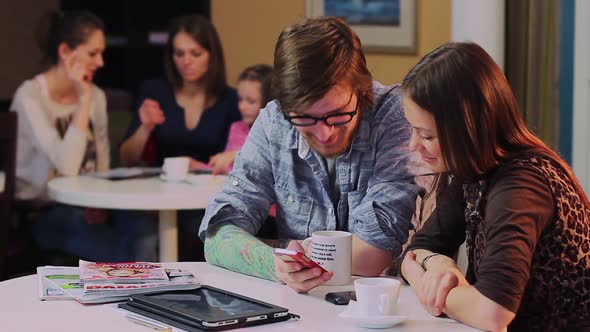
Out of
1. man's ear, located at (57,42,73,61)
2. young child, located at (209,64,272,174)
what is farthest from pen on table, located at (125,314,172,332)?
man's ear, located at (57,42,73,61)

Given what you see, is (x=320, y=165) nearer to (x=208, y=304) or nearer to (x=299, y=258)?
(x=299, y=258)

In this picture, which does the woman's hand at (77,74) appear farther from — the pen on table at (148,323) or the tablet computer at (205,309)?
the pen on table at (148,323)

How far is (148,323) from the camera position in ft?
5.53

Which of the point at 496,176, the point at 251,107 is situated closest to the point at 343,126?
the point at 496,176

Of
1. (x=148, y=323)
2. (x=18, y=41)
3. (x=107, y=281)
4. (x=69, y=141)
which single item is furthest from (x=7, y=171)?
(x=18, y=41)

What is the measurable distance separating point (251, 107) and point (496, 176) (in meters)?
2.13

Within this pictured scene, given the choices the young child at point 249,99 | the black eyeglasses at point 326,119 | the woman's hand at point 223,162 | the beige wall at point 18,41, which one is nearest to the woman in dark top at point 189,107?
the young child at point 249,99

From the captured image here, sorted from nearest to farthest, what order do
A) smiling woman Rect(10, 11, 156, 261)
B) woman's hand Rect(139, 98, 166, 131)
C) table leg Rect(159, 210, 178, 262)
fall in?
table leg Rect(159, 210, 178, 262) → smiling woman Rect(10, 11, 156, 261) → woman's hand Rect(139, 98, 166, 131)

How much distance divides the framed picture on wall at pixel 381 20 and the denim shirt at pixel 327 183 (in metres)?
1.96

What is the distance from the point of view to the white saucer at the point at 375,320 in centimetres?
163

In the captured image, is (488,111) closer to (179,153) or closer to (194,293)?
(194,293)

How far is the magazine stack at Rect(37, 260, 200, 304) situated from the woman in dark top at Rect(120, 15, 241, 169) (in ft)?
6.39

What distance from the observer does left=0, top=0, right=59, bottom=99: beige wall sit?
6.36 meters

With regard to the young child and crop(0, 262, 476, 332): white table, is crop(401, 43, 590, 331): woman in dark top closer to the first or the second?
crop(0, 262, 476, 332): white table
